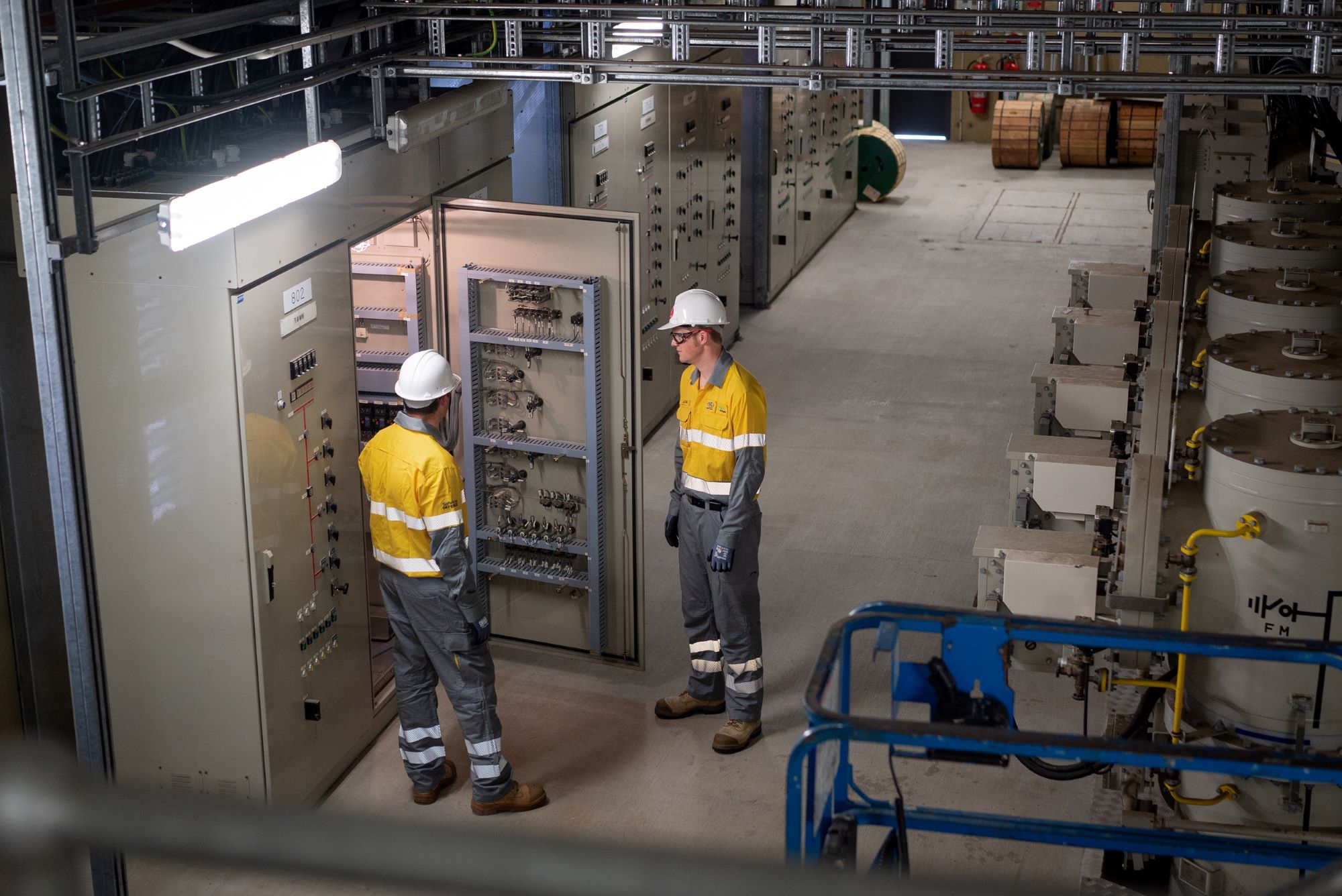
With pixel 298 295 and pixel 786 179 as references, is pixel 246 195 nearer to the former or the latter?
pixel 298 295

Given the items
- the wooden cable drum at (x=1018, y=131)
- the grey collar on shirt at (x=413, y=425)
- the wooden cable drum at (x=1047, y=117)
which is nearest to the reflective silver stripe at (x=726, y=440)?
the grey collar on shirt at (x=413, y=425)

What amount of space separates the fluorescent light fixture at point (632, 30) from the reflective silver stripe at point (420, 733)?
3.32m

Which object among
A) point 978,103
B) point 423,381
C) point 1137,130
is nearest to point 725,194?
point 423,381

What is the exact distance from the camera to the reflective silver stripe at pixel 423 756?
20.6 feet

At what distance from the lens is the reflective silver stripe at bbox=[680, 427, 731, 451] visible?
6395 mm

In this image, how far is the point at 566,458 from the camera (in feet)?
24.1

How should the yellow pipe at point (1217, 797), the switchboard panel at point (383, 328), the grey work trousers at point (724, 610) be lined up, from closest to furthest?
the yellow pipe at point (1217, 797)
the grey work trousers at point (724, 610)
the switchboard panel at point (383, 328)

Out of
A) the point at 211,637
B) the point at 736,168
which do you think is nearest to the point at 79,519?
the point at 211,637

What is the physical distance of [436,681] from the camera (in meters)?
6.19

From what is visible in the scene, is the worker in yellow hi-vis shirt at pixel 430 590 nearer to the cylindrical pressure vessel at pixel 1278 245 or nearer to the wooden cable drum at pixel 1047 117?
the cylindrical pressure vessel at pixel 1278 245

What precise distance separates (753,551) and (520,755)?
4.82ft

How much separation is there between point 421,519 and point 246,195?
1501 millimetres

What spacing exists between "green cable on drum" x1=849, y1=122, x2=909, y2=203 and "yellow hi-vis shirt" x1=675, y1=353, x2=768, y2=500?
12.0m

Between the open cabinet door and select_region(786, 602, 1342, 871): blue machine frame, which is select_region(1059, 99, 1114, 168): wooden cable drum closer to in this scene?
the open cabinet door
